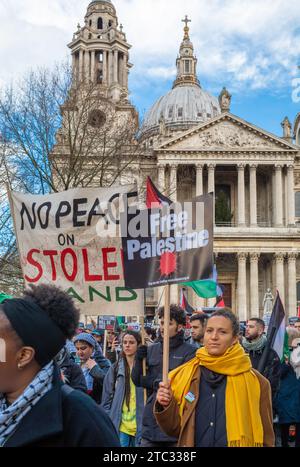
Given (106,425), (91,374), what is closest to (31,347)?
(106,425)

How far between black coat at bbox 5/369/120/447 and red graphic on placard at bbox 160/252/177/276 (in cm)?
277

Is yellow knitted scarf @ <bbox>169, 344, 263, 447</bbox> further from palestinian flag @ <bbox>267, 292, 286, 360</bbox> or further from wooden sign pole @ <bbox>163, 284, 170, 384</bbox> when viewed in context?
palestinian flag @ <bbox>267, 292, 286, 360</bbox>

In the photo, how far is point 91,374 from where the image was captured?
6664 millimetres

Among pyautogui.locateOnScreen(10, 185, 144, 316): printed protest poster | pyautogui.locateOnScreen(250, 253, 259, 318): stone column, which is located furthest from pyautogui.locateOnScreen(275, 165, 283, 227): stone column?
pyautogui.locateOnScreen(10, 185, 144, 316): printed protest poster

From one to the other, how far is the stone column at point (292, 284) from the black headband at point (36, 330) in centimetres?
3939

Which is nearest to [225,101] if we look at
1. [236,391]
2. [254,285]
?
[254,285]

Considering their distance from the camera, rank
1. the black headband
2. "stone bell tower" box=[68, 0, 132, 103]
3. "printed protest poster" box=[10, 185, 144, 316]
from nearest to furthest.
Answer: the black headband, "printed protest poster" box=[10, 185, 144, 316], "stone bell tower" box=[68, 0, 132, 103]

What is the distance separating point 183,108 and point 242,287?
41286mm

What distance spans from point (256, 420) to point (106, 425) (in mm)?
1825

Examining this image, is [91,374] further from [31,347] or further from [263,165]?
[263,165]

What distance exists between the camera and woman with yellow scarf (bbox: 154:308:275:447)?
3.65 meters

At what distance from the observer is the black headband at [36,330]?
229 centimetres

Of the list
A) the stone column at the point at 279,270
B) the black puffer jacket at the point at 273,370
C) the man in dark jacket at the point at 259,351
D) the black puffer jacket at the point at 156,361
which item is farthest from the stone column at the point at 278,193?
the black puffer jacket at the point at 156,361

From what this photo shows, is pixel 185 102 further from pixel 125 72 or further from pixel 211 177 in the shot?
pixel 211 177
